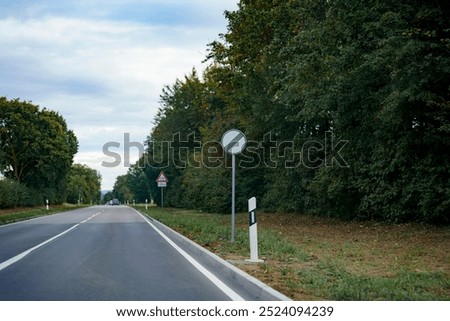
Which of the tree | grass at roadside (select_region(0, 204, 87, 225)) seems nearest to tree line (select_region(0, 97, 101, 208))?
the tree

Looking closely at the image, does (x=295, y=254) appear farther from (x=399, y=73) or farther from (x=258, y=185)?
(x=258, y=185)

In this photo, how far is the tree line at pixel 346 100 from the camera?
44.4ft

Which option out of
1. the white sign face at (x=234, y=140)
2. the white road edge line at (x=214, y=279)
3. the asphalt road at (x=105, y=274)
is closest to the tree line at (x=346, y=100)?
the white sign face at (x=234, y=140)

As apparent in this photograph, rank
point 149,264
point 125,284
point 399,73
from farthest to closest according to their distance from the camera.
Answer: point 399,73
point 149,264
point 125,284

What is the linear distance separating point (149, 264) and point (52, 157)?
4781 centimetres

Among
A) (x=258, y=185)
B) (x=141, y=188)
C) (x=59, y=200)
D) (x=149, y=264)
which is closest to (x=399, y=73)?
(x=149, y=264)

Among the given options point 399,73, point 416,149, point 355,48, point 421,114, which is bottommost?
point 416,149

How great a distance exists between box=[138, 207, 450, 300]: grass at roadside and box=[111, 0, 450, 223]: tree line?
2.06 metres

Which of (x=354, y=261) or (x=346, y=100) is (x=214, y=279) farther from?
(x=346, y=100)

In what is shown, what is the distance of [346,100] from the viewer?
1680cm

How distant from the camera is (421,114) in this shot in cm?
1489

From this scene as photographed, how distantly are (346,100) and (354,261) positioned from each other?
8.51 m

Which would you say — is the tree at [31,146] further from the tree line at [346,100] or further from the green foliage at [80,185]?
the green foliage at [80,185]

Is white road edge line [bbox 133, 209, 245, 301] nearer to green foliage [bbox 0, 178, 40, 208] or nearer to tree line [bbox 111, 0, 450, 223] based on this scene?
tree line [bbox 111, 0, 450, 223]
